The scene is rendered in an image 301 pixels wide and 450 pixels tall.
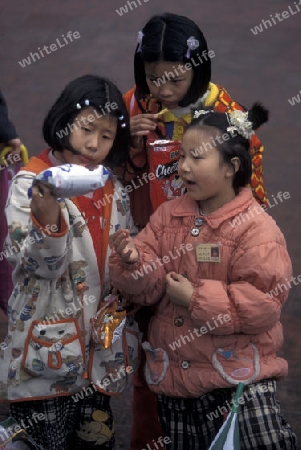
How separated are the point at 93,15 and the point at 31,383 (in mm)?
7939

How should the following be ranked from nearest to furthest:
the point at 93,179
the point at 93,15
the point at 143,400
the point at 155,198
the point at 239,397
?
the point at 93,179 → the point at 239,397 → the point at 155,198 → the point at 143,400 → the point at 93,15

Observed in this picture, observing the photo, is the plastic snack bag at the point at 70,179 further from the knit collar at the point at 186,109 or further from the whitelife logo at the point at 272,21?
the whitelife logo at the point at 272,21

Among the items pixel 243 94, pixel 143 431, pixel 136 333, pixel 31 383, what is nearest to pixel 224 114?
pixel 136 333

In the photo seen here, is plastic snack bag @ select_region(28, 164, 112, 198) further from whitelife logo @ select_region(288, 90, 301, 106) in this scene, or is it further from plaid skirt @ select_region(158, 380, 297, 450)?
whitelife logo @ select_region(288, 90, 301, 106)

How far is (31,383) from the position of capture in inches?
129

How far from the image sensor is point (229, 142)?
10.6 ft

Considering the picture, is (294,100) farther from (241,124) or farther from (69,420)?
(69,420)

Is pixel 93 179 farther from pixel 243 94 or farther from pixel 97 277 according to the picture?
pixel 243 94

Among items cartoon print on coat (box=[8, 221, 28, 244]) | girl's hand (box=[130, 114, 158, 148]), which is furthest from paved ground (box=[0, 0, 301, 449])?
cartoon print on coat (box=[8, 221, 28, 244])

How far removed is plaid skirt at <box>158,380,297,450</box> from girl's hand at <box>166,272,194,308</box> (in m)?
A: 0.39

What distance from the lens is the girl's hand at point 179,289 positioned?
3.14 m

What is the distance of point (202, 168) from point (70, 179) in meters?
0.62

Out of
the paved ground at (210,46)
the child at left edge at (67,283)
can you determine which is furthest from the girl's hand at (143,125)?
the paved ground at (210,46)

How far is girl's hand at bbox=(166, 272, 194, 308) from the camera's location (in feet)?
10.3
